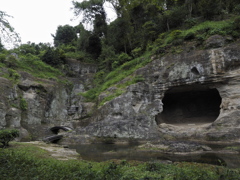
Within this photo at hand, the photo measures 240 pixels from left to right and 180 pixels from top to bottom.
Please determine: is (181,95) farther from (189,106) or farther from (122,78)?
(122,78)

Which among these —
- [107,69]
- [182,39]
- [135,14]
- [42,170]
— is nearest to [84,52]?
[107,69]

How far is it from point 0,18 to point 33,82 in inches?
861

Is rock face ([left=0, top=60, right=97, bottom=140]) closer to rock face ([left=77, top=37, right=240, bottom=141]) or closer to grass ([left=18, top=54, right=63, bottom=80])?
grass ([left=18, top=54, right=63, bottom=80])

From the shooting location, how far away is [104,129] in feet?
65.9

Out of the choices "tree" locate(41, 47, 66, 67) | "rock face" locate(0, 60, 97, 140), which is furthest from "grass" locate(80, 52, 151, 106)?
"tree" locate(41, 47, 66, 67)

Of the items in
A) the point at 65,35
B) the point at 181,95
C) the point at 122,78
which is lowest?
the point at 181,95

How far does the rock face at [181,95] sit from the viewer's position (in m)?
17.2

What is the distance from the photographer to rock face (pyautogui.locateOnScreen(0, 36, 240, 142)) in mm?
17766

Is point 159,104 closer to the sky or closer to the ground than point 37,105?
closer to the ground

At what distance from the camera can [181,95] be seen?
25.4 m

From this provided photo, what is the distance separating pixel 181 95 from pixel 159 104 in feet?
20.7

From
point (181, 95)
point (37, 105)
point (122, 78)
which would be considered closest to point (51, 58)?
point (37, 105)

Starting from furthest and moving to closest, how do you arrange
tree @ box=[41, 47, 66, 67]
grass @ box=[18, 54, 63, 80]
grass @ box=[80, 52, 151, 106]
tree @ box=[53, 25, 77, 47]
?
tree @ box=[53, 25, 77, 47]
tree @ box=[41, 47, 66, 67]
grass @ box=[18, 54, 63, 80]
grass @ box=[80, 52, 151, 106]

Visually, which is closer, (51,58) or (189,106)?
(189,106)
